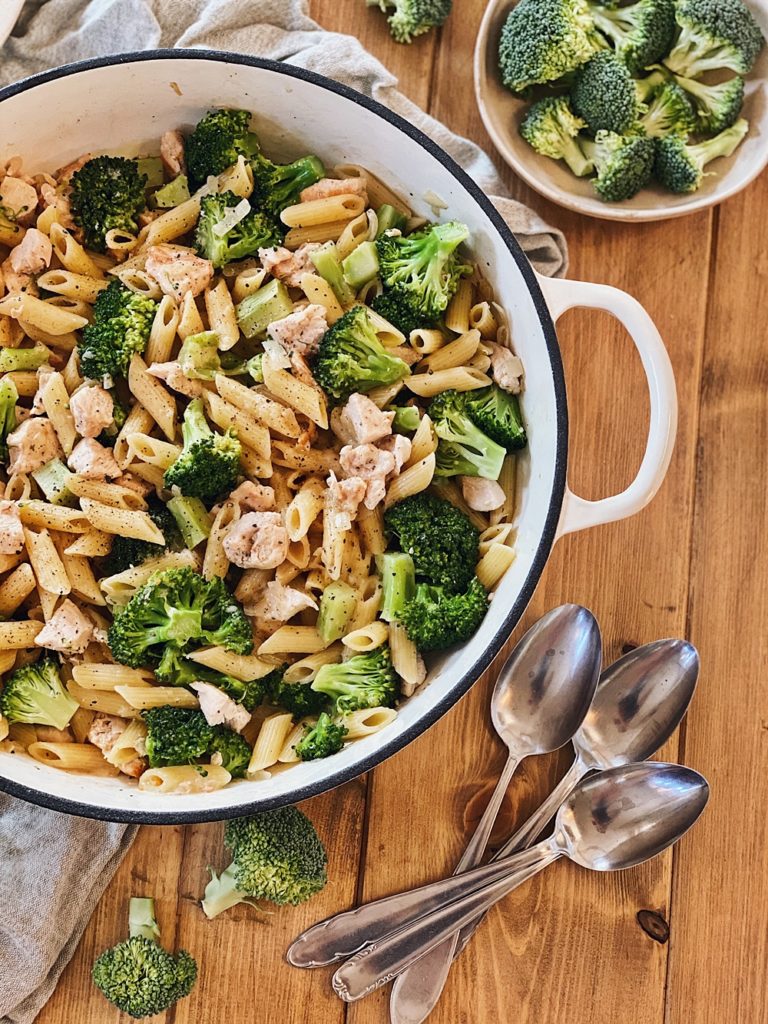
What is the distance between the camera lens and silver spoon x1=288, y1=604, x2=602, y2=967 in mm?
2293

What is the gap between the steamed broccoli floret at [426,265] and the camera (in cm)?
212

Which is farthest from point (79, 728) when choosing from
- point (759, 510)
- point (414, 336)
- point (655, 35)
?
point (655, 35)

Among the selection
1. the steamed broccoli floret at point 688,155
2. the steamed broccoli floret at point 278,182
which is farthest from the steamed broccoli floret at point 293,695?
the steamed broccoli floret at point 688,155

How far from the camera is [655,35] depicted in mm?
2436

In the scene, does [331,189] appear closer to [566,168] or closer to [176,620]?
[566,168]

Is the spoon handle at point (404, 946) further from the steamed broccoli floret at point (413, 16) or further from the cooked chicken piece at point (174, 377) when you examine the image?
the steamed broccoli floret at point (413, 16)

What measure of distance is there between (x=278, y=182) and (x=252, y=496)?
0.73 meters

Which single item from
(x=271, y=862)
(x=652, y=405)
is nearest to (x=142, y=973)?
(x=271, y=862)

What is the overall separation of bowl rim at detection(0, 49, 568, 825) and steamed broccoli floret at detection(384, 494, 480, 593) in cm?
17

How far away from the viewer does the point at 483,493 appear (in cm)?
218

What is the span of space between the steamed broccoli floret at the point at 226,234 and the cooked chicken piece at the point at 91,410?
39 cm

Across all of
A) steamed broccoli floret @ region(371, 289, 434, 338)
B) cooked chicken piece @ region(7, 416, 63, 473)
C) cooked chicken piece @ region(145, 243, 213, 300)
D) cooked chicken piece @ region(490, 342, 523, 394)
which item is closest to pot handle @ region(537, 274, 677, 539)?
cooked chicken piece @ region(490, 342, 523, 394)

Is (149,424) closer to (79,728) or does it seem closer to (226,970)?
(79,728)

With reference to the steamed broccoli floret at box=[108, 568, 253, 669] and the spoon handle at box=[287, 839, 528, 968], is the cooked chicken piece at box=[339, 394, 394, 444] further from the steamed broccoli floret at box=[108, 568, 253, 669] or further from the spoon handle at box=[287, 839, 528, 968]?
the spoon handle at box=[287, 839, 528, 968]
